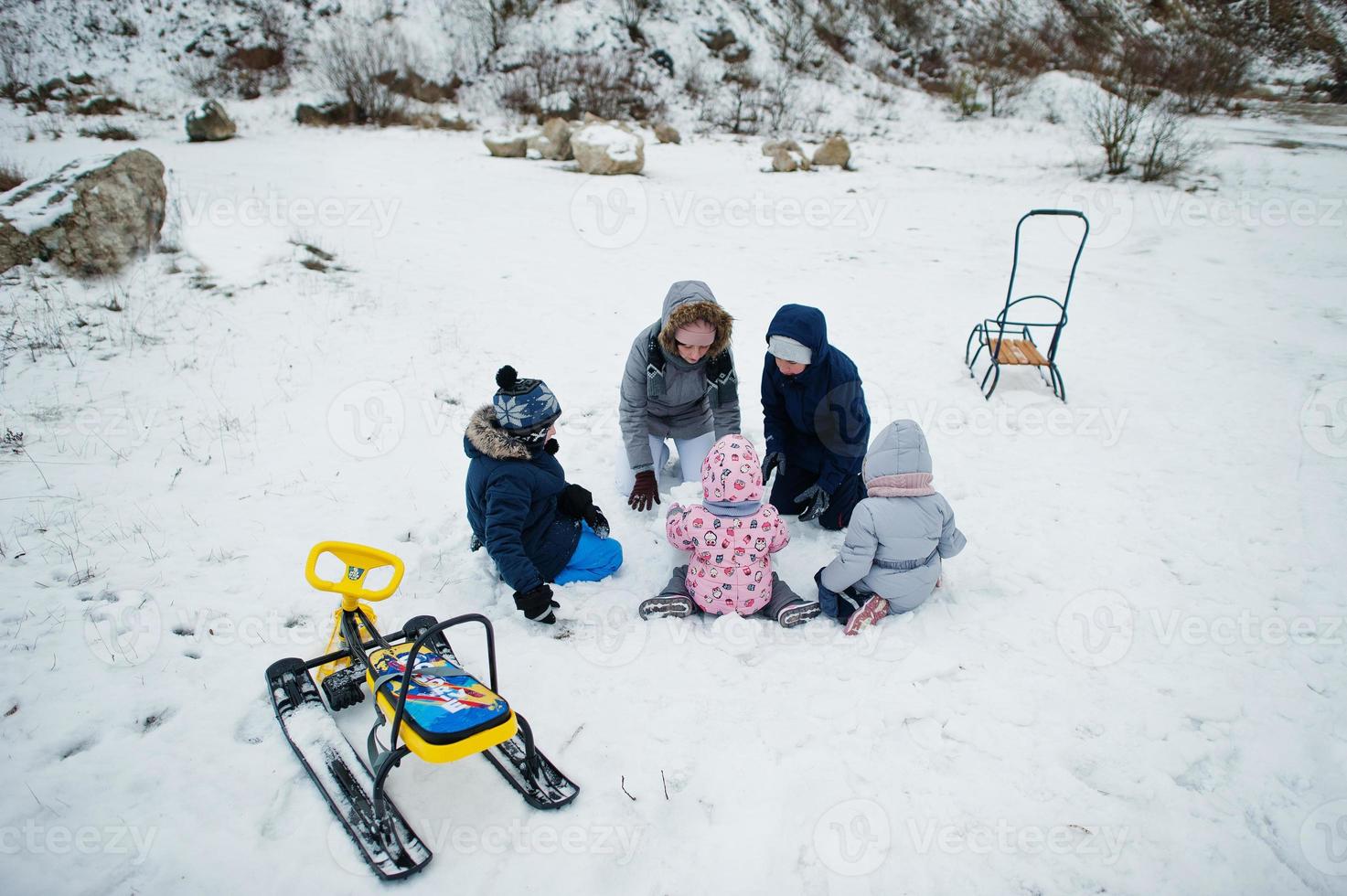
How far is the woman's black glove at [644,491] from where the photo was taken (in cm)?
448

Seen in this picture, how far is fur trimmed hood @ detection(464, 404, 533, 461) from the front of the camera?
126 inches

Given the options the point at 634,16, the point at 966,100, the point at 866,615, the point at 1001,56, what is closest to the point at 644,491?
the point at 866,615

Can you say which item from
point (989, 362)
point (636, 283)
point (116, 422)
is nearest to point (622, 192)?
point (636, 283)

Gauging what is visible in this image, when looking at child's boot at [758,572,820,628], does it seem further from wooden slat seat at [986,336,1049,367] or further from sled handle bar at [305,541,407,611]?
wooden slat seat at [986,336,1049,367]

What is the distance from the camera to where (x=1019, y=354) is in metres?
6.18

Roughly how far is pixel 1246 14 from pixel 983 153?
18.5m

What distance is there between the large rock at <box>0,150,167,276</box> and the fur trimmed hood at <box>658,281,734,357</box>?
23.3 feet

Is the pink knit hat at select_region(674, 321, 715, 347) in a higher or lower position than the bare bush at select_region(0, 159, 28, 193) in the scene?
lower

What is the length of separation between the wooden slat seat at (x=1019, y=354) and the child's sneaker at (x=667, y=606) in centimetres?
420

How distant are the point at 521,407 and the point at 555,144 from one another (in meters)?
14.7

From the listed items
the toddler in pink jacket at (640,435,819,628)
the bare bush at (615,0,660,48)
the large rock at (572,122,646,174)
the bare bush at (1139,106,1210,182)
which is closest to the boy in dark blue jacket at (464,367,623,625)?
the toddler in pink jacket at (640,435,819,628)

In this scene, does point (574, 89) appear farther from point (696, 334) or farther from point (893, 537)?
point (893, 537)

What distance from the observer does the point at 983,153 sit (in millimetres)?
17641

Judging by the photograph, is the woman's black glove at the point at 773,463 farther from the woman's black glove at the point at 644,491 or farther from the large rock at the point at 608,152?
the large rock at the point at 608,152
